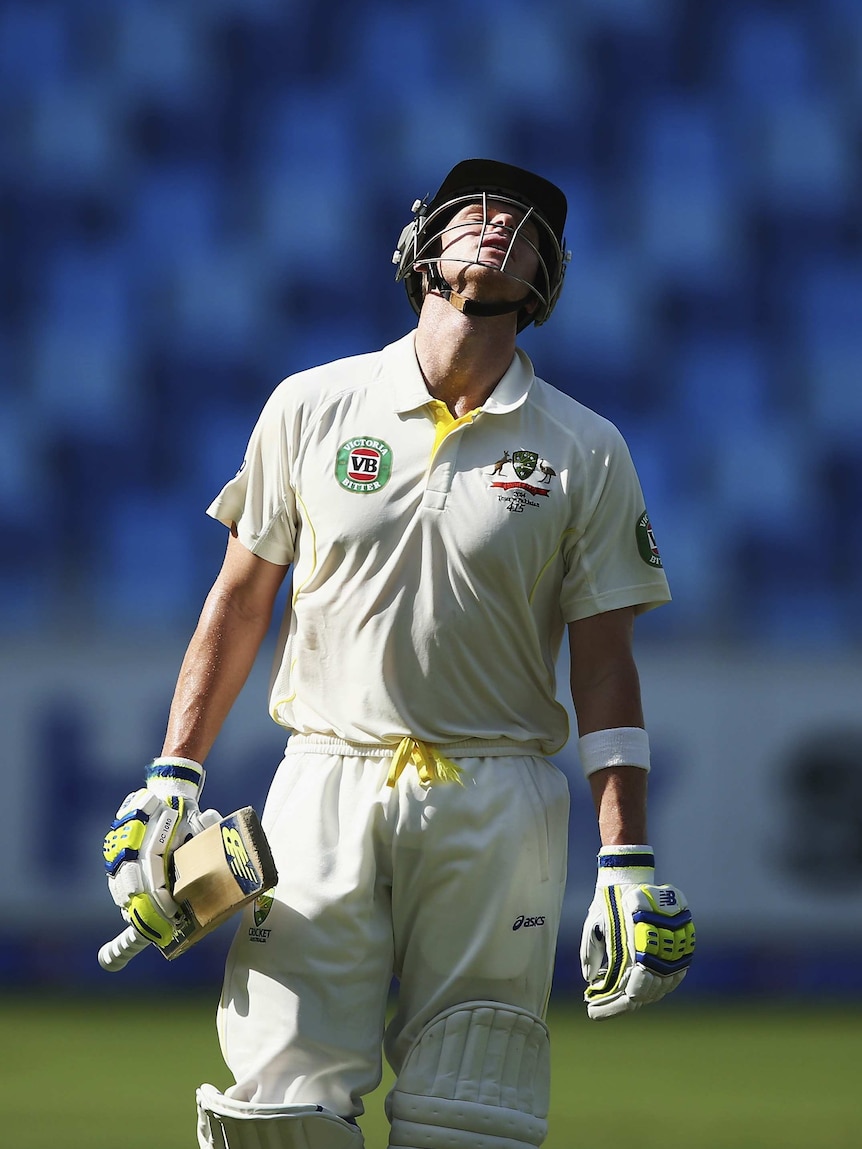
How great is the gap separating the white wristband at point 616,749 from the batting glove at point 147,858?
524 mm

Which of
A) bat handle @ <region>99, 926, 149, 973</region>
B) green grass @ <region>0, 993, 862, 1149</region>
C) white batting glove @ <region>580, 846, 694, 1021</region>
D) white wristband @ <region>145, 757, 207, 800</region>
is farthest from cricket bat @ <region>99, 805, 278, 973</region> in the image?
green grass @ <region>0, 993, 862, 1149</region>

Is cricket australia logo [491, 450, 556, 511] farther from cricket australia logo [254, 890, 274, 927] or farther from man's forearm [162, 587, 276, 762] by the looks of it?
cricket australia logo [254, 890, 274, 927]

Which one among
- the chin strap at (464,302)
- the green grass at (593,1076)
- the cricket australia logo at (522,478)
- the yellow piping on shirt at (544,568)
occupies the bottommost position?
the green grass at (593,1076)

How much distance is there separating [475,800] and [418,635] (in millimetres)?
234

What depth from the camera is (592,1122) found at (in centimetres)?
395

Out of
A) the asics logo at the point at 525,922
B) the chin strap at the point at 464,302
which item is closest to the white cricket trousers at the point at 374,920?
the asics logo at the point at 525,922

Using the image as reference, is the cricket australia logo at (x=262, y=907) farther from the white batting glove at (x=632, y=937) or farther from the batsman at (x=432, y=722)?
the white batting glove at (x=632, y=937)

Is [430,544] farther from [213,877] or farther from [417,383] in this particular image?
[213,877]

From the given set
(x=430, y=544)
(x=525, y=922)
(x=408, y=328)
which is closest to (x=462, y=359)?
(x=430, y=544)

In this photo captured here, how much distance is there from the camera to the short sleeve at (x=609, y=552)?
2.32 m

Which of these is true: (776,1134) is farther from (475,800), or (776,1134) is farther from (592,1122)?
(475,800)

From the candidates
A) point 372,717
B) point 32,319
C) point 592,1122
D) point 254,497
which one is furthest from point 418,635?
point 32,319

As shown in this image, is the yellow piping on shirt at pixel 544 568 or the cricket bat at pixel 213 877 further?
the yellow piping on shirt at pixel 544 568

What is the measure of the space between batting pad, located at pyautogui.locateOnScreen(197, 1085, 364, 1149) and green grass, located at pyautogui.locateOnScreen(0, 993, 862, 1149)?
5.17 feet
